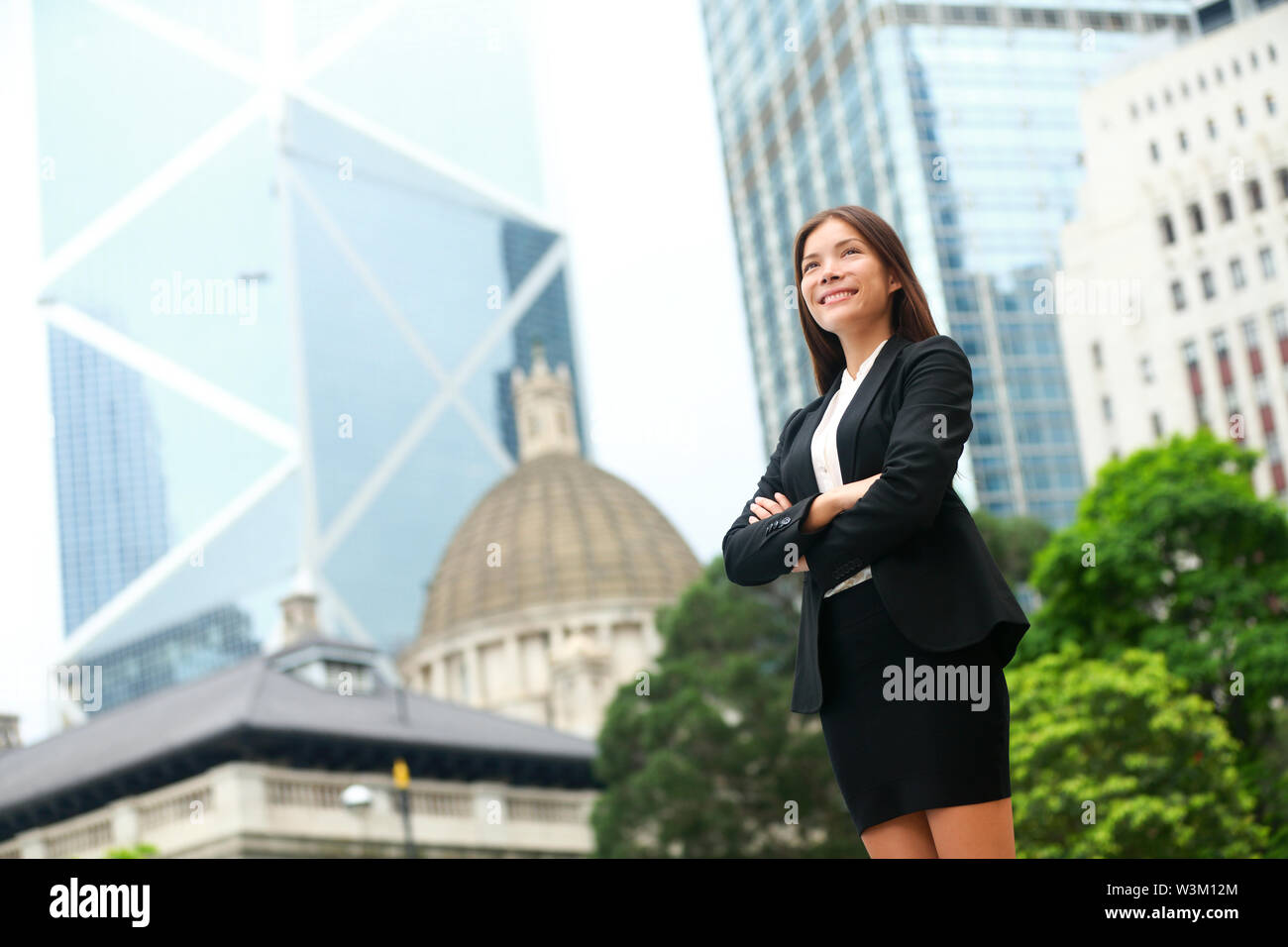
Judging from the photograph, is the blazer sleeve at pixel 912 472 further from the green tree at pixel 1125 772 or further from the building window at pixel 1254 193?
the building window at pixel 1254 193

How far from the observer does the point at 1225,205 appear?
62.2 meters

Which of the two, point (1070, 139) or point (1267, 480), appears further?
point (1070, 139)

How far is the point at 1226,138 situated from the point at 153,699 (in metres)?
46.1

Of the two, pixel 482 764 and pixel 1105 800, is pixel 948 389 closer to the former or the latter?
pixel 1105 800

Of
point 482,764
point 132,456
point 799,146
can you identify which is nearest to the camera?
point 482,764

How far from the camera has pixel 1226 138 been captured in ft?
210

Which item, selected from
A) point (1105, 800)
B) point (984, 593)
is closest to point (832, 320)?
point (984, 593)

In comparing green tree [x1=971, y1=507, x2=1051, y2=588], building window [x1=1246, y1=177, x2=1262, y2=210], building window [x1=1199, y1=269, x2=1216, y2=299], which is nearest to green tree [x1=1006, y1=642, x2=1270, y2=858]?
green tree [x1=971, y1=507, x2=1051, y2=588]

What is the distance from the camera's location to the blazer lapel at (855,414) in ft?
12.2

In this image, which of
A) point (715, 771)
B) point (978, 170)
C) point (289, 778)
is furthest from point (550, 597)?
point (289, 778)

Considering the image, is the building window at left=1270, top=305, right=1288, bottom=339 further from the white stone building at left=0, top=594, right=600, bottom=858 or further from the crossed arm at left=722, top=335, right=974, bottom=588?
the crossed arm at left=722, top=335, right=974, bottom=588

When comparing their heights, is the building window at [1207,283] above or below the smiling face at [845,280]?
above

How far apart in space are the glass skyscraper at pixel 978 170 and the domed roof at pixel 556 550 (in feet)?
54.0

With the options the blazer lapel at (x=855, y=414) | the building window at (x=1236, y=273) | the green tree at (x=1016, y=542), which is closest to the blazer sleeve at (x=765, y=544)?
the blazer lapel at (x=855, y=414)
